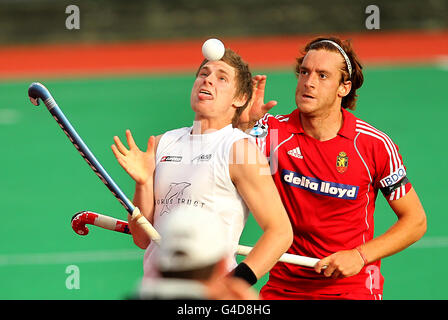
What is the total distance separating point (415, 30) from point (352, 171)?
69.9 feet

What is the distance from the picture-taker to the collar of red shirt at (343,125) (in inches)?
235

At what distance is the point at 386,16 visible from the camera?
26250mm

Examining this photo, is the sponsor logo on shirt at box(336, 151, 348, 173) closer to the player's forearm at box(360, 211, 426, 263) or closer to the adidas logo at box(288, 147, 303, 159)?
the adidas logo at box(288, 147, 303, 159)

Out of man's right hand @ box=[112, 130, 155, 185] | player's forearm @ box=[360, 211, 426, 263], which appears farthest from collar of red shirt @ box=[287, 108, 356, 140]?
man's right hand @ box=[112, 130, 155, 185]

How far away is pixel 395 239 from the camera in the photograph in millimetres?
5699

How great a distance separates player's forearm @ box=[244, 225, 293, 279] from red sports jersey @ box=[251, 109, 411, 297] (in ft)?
3.59

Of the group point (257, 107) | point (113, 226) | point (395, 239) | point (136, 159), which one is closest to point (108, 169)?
point (257, 107)

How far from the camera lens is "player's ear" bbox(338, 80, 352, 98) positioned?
6.04 metres

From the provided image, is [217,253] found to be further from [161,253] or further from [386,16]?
[386,16]

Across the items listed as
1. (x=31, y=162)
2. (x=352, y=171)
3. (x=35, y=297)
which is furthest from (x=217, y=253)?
(x=31, y=162)

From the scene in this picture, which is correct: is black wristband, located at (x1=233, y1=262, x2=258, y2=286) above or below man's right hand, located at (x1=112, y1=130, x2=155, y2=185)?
below

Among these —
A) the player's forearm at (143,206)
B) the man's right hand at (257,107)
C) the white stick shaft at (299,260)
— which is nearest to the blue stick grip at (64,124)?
the player's forearm at (143,206)

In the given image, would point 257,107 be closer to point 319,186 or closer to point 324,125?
point 324,125
